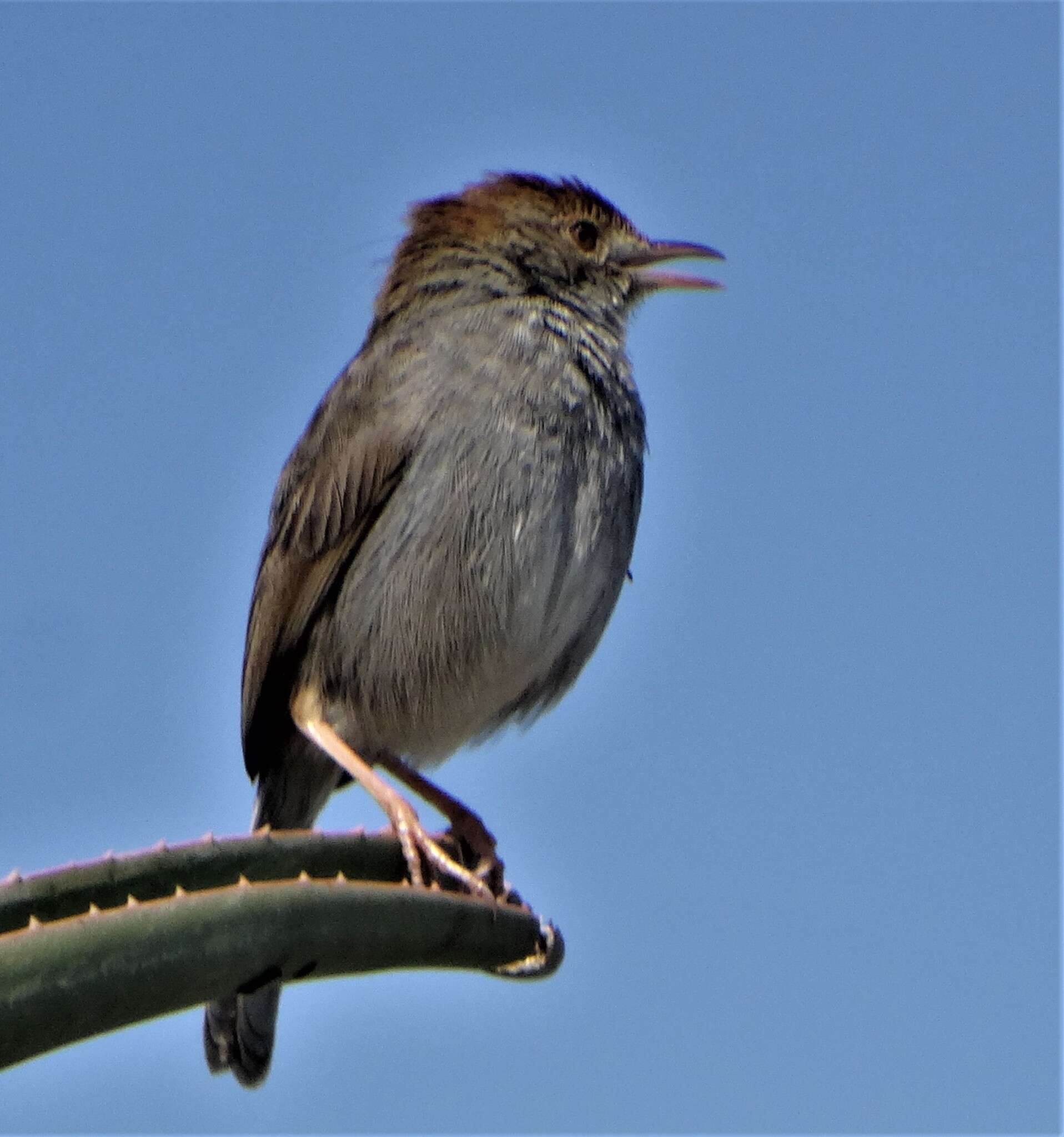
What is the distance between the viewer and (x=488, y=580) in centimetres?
576

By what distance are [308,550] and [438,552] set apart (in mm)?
638

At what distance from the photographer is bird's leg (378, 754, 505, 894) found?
5.57 metres

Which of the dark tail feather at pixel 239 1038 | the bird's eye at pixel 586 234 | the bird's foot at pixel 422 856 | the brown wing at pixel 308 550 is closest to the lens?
the bird's foot at pixel 422 856

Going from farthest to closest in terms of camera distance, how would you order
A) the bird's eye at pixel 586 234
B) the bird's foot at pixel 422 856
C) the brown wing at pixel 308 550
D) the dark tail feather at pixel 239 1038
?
the bird's eye at pixel 586 234 → the brown wing at pixel 308 550 → the dark tail feather at pixel 239 1038 → the bird's foot at pixel 422 856

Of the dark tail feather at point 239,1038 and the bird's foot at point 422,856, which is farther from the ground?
the bird's foot at point 422,856

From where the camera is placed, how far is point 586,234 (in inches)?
280

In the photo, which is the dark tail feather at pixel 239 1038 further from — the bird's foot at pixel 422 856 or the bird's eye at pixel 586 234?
the bird's eye at pixel 586 234

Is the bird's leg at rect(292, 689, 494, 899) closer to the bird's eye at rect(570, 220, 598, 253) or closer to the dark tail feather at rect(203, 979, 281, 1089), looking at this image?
the dark tail feather at rect(203, 979, 281, 1089)

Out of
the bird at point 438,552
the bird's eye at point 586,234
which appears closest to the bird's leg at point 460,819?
the bird at point 438,552

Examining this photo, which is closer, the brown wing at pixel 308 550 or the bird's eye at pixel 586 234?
the brown wing at pixel 308 550

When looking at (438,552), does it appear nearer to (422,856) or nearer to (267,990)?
(422,856)

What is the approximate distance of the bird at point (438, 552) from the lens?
5758mm

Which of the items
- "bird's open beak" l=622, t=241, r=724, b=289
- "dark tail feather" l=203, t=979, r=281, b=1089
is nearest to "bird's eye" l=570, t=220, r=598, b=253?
"bird's open beak" l=622, t=241, r=724, b=289

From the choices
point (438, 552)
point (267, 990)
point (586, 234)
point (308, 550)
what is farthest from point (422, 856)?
point (586, 234)
